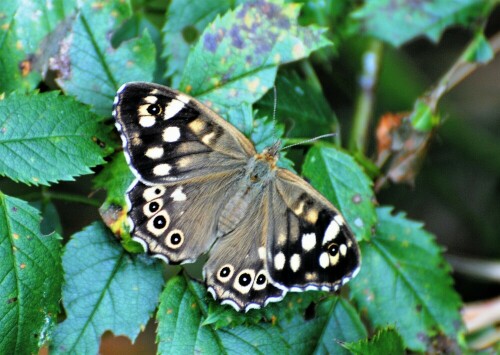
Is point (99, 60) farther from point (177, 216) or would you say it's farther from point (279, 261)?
point (279, 261)

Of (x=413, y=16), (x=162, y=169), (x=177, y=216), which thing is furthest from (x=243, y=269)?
(x=413, y=16)

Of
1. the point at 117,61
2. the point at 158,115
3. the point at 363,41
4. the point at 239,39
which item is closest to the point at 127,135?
the point at 158,115

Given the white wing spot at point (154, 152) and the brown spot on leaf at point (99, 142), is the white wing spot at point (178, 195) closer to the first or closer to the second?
the white wing spot at point (154, 152)

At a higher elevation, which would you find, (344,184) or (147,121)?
→ (147,121)

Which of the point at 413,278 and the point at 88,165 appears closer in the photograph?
the point at 88,165

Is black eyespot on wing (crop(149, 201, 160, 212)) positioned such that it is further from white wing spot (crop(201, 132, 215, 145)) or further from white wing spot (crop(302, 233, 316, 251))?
white wing spot (crop(302, 233, 316, 251))

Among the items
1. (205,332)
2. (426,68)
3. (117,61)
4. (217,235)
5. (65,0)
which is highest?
(65,0)

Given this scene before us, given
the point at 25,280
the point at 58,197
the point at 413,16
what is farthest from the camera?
the point at 413,16

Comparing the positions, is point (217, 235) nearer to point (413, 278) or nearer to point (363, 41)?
point (413, 278)
